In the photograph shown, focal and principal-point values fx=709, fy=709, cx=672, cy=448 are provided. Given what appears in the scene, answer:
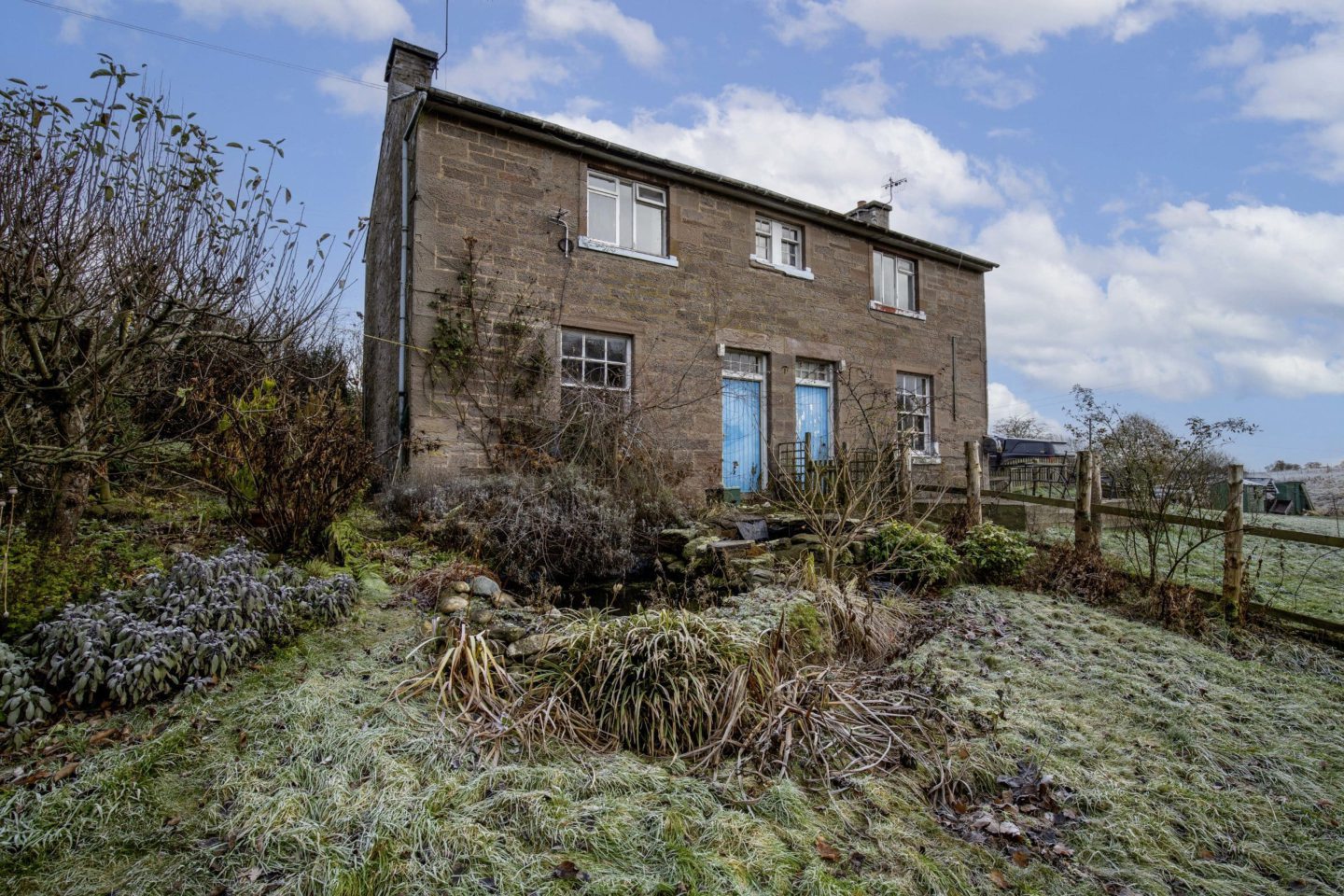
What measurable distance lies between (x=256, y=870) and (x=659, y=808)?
1587 millimetres

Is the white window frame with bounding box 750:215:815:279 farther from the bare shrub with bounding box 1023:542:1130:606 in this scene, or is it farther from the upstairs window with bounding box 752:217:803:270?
the bare shrub with bounding box 1023:542:1130:606

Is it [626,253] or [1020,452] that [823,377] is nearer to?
[626,253]

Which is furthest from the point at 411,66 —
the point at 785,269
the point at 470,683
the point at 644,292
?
the point at 470,683

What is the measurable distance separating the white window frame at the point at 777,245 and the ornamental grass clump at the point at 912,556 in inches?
259

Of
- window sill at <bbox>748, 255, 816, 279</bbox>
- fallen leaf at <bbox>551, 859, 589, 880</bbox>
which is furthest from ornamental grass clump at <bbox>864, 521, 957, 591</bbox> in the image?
window sill at <bbox>748, 255, 816, 279</bbox>

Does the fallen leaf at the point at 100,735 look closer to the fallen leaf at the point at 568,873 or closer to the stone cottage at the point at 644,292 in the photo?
the fallen leaf at the point at 568,873

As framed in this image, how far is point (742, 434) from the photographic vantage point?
1259 cm

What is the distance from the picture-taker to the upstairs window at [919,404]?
49.1 ft

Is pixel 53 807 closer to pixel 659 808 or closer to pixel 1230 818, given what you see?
pixel 659 808

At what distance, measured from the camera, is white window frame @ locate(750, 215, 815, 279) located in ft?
42.7

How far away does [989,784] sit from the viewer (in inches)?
150

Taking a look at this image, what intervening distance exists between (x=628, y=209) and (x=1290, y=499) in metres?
20.1

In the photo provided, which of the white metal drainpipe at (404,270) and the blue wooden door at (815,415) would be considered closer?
the white metal drainpipe at (404,270)

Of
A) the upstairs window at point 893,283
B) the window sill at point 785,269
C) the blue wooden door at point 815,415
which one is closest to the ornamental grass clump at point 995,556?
the blue wooden door at point 815,415
